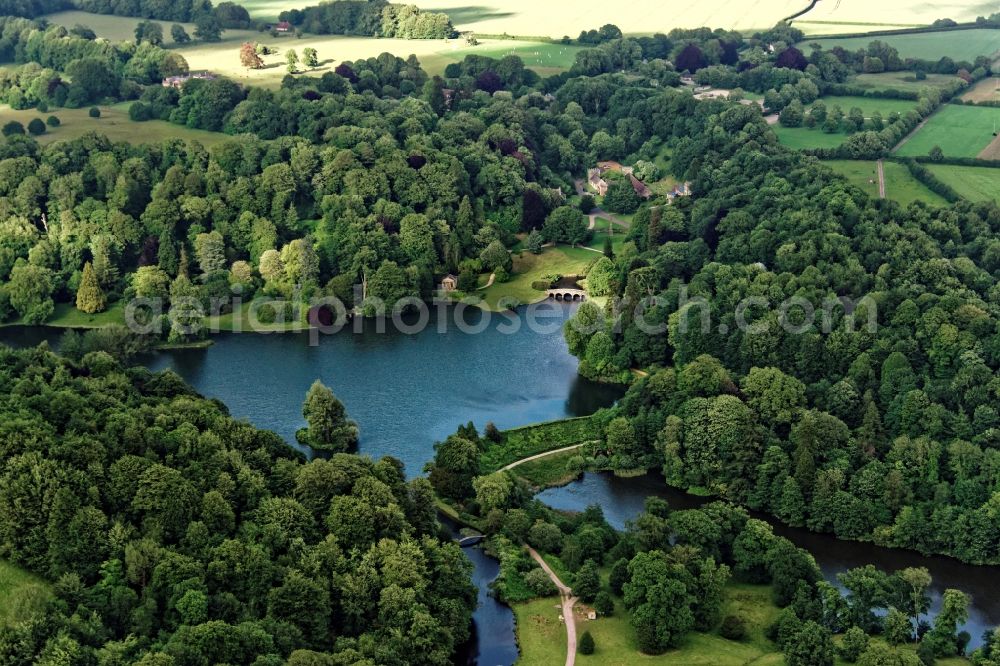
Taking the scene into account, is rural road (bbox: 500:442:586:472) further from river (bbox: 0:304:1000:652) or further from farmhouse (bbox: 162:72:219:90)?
farmhouse (bbox: 162:72:219:90)

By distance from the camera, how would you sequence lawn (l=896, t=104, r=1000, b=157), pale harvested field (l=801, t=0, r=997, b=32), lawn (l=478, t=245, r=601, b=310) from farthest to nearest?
1. pale harvested field (l=801, t=0, r=997, b=32)
2. lawn (l=896, t=104, r=1000, b=157)
3. lawn (l=478, t=245, r=601, b=310)

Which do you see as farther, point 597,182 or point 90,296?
point 597,182

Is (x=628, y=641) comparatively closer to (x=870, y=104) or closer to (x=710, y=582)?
(x=710, y=582)

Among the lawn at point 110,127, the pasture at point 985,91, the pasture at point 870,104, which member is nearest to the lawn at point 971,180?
the pasture at point 870,104

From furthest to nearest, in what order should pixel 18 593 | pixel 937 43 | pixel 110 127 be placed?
pixel 937 43 → pixel 110 127 → pixel 18 593

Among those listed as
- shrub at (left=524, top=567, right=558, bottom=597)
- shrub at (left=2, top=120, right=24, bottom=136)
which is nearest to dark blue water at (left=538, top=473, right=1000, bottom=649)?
shrub at (left=524, top=567, right=558, bottom=597)

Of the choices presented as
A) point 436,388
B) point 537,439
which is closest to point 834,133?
point 436,388

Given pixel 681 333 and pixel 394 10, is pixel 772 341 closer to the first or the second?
pixel 681 333

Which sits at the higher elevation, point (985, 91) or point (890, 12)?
point (890, 12)
